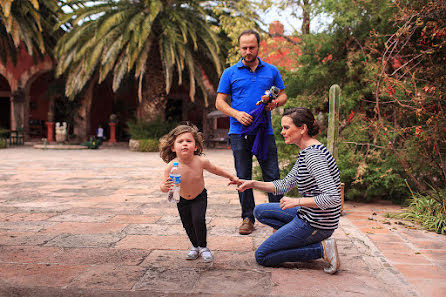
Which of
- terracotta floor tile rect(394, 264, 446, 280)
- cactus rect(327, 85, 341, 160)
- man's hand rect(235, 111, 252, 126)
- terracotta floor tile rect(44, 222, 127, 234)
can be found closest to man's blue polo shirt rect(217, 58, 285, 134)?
man's hand rect(235, 111, 252, 126)

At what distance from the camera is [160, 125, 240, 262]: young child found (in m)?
2.87

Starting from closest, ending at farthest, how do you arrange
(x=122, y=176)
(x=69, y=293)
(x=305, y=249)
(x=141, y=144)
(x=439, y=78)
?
(x=69, y=293) → (x=305, y=249) → (x=439, y=78) → (x=122, y=176) → (x=141, y=144)

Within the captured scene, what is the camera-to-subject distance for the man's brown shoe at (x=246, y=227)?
3740mm

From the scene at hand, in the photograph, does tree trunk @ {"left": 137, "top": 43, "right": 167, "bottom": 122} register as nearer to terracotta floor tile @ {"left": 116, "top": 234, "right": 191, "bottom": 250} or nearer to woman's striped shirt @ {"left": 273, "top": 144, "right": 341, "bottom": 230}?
terracotta floor tile @ {"left": 116, "top": 234, "right": 191, "bottom": 250}

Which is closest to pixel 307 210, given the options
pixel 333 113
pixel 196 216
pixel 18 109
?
pixel 196 216

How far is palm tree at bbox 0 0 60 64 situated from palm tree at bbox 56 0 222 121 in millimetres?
1574

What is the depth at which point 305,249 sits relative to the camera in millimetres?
2832

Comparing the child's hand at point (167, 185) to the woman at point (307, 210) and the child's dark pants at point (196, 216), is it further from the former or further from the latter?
the woman at point (307, 210)

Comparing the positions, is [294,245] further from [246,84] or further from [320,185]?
[246,84]

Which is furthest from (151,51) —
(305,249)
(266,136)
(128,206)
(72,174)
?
(305,249)

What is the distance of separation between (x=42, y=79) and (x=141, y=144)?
11.4 metres

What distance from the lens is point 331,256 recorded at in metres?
2.72

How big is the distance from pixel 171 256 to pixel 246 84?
1.66 meters

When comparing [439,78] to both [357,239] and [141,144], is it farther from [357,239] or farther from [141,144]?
[141,144]
